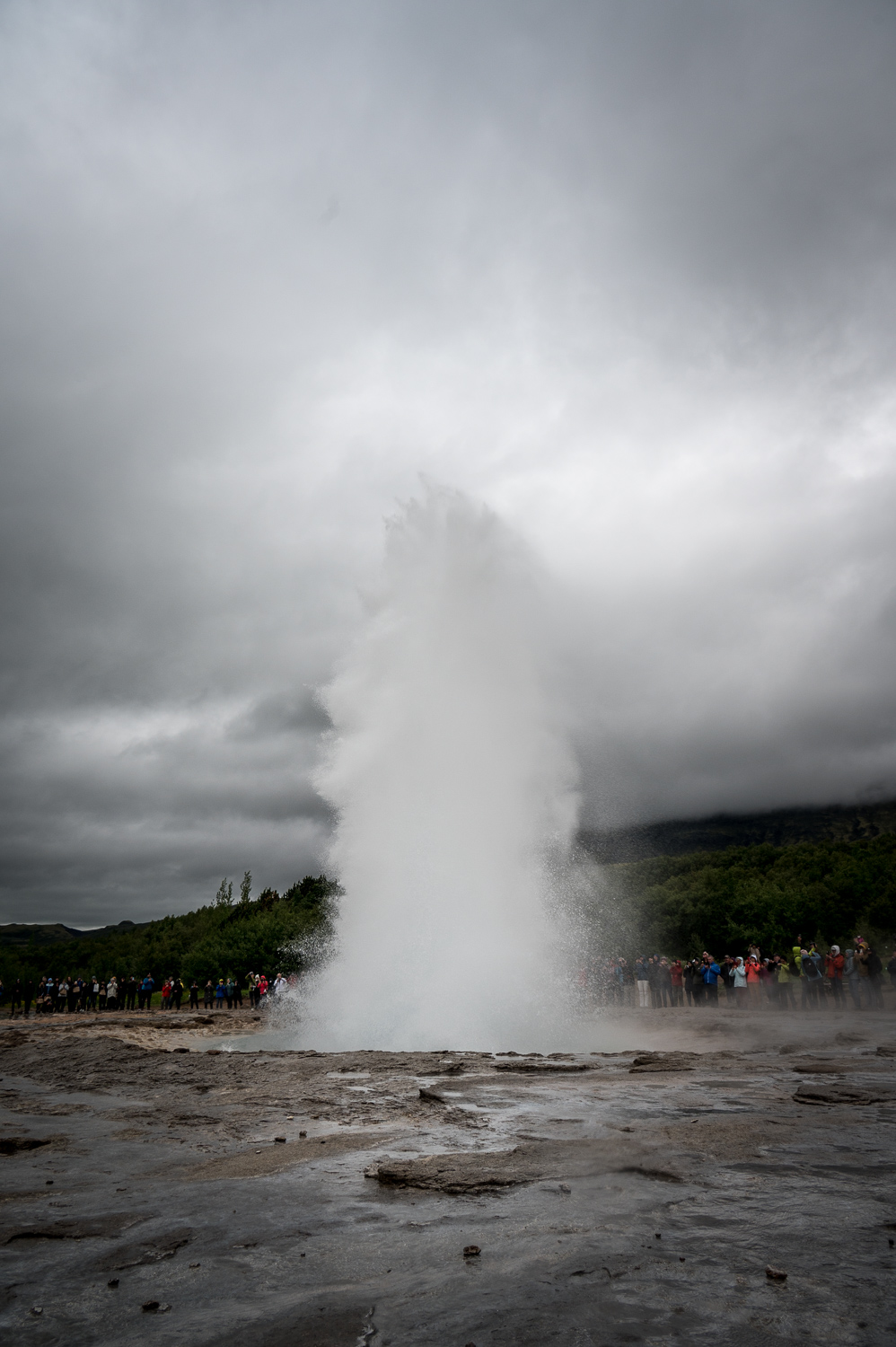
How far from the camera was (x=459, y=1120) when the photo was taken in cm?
813

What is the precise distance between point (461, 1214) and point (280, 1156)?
2.54 meters

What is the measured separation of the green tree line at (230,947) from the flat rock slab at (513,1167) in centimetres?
1893

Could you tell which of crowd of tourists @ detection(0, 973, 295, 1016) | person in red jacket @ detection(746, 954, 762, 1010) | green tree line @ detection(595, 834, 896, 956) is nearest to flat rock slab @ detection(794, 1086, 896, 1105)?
person in red jacket @ detection(746, 954, 762, 1010)

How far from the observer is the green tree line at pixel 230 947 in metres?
52.2

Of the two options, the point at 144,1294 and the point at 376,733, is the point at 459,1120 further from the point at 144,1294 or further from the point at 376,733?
the point at 376,733

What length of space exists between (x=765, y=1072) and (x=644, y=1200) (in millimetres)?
7086

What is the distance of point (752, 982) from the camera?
23406mm

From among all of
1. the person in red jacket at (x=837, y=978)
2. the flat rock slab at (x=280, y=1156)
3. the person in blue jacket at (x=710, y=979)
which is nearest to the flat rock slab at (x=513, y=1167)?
the flat rock slab at (x=280, y=1156)

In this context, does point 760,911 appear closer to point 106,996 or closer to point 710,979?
point 710,979

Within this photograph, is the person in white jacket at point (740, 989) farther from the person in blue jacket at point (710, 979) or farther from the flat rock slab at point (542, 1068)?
the flat rock slab at point (542, 1068)

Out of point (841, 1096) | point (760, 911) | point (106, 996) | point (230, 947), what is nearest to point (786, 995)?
point (841, 1096)

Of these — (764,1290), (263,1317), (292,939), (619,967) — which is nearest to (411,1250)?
(263,1317)

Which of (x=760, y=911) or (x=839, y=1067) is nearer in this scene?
(x=839, y=1067)

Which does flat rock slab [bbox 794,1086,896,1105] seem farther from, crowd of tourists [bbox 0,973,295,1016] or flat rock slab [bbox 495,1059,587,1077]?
crowd of tourists [bbox 0,973,295,1016]
